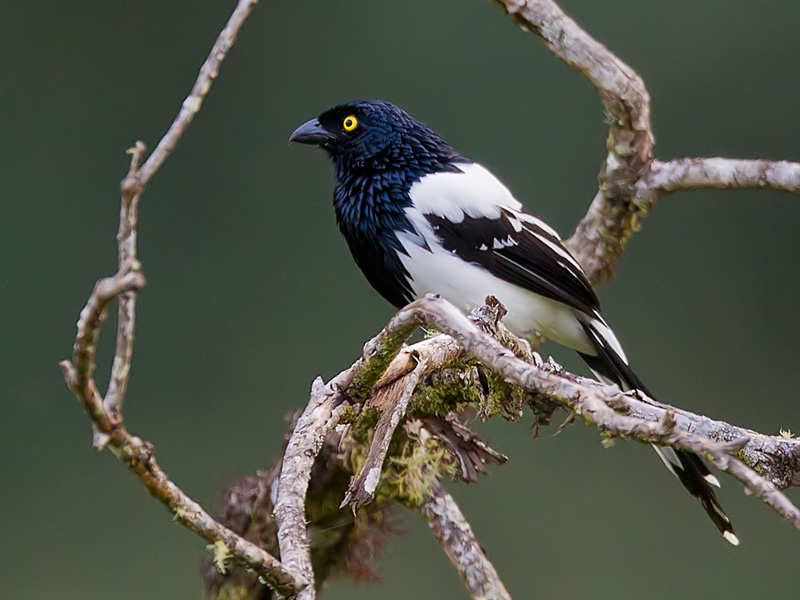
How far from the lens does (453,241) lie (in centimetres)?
193

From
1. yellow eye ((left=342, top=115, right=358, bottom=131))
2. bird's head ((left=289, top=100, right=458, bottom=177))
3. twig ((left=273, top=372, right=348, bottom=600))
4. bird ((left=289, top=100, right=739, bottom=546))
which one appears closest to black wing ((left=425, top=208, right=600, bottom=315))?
bird ((left=289, top=100, right=739, bottom=546))

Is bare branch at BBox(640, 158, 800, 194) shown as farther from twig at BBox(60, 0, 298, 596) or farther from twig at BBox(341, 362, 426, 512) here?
twig at BBox(60, 0, 298, 596)

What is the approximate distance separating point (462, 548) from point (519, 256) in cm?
67

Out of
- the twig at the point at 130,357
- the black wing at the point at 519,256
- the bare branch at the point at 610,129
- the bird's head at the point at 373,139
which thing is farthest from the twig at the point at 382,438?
the bare branch at the point at 610,129

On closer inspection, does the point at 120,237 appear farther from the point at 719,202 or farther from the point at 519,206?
Result: the point at 719,202

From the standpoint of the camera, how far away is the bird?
1.93 metres

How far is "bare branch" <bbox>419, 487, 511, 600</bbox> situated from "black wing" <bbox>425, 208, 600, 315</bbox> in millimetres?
533

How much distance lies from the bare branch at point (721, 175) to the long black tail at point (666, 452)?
0.32m

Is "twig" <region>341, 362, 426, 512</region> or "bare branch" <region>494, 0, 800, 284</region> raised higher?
"bare branch" <region>494, 0, 800, 284</region>

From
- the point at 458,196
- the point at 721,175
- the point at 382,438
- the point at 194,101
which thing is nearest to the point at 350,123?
the point at 458,196

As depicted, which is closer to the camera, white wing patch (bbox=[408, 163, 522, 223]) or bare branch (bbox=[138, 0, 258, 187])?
bare branch (bbox=[138, 0, 258, 187])

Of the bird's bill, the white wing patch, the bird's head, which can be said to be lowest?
the white wing patch

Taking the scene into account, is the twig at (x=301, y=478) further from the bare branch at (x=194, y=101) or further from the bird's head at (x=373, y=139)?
the bird's head at (x=373, y=139)

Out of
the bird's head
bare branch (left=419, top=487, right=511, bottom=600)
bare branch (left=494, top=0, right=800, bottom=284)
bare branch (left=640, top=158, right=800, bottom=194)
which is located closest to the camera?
bare branch (left=419, top=487, right=511, bottom=600)
